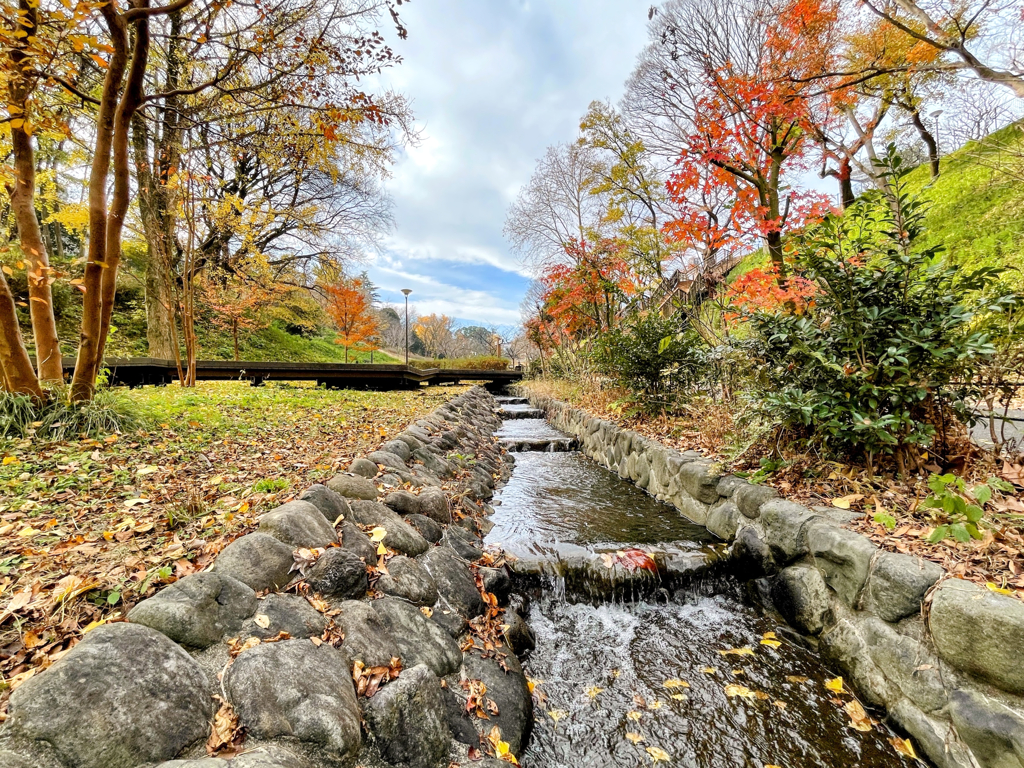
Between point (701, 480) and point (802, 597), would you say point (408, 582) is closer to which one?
point (802, 597)

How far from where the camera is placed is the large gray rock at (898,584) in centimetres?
189

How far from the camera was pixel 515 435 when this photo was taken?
28.6 feet

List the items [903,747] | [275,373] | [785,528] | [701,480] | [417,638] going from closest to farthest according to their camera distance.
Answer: [903,747] → [417,638] → [785,528] → [701,480] → [275,373]

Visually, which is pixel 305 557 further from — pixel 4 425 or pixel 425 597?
pixel 4 425

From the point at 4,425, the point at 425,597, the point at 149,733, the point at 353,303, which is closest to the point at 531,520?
the point at 425,597

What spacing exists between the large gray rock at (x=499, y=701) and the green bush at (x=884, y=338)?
2391 mm

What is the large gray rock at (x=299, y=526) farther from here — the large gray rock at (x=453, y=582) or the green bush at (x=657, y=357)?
→ the green bush at (x=657, y=357)

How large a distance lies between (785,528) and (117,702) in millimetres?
3296

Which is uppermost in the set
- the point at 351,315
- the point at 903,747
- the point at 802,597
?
the point at 351,315

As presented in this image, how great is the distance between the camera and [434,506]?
3.02 m

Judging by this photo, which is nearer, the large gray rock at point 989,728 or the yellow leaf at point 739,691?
the large gray rock at point 989,728

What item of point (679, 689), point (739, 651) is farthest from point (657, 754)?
point (739, 651)

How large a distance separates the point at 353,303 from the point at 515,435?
A: 16003 millimetres

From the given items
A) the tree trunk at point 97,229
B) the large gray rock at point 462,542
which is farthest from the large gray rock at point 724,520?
the tree trunk at point 97,229
